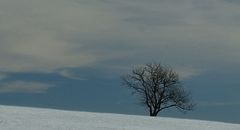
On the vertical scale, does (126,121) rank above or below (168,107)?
below

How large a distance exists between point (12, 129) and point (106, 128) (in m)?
5.29

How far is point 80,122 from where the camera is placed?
36.2m

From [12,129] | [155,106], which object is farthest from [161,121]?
[155,106]

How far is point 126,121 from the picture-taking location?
38.7 meters

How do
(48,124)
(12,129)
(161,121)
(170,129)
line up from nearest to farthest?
(12,129) < (48,124) < (170,129) < (161,121)

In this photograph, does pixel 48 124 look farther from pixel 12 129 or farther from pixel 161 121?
pixel 161 121

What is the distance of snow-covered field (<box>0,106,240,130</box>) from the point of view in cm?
3222

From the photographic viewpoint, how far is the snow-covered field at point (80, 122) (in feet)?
106

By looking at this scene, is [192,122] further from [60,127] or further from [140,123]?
[60,127]

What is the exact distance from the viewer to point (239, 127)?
136 feet

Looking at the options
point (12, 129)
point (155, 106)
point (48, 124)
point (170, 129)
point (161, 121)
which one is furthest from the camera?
point (155, 106)

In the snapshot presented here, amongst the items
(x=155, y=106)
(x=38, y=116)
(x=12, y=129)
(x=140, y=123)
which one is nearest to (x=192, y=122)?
(x=140, y=123)

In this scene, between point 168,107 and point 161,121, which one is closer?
point 161,121

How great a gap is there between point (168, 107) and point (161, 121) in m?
33.4
